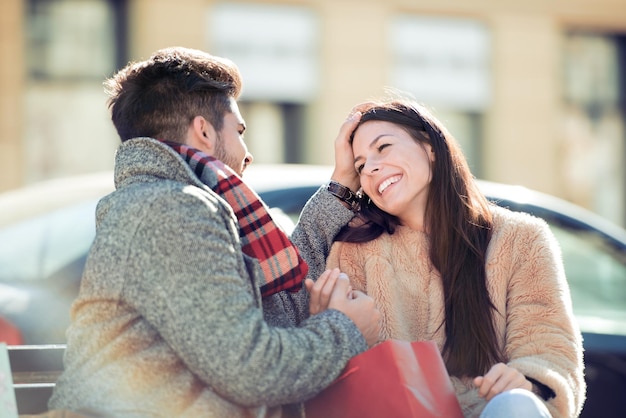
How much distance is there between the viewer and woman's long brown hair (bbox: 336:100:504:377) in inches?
127

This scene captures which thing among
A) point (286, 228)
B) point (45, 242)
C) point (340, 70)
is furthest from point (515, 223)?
point (340, 70)

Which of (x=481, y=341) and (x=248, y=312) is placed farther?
(x=481, y=341)

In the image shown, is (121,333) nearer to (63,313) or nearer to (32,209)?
(63,313)

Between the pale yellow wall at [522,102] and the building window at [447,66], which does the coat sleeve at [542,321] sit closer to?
the building window at [447,66]

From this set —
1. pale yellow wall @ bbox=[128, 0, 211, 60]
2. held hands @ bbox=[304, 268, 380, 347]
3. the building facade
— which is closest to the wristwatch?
held hands @ bbox=[304, 268, 380, 347]

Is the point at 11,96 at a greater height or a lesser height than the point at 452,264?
lesser

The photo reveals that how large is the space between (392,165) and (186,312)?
3.69 ft

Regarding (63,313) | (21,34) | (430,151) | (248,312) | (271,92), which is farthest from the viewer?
(271,92)

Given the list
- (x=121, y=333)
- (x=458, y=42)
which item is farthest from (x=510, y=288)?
(x=458, y=42)

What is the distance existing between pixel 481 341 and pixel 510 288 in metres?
0.20

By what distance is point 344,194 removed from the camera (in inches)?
→ 142

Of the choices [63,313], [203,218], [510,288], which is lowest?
[63,313]

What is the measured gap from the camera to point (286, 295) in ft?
10.5

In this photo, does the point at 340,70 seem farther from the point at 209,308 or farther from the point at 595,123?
the point at 209,308
